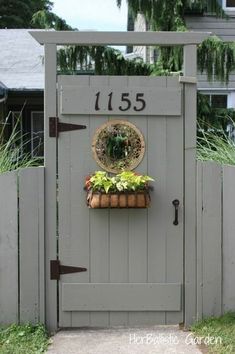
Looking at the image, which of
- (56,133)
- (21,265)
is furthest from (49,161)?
(21,265)

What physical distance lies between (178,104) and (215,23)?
8.06 metres

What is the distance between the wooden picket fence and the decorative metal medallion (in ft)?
1.75

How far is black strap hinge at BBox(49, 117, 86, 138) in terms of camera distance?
5.04 m

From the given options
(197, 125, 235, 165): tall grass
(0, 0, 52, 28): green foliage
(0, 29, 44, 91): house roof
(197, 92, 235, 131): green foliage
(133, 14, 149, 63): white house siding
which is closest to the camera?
(197, 125, 235, 165): tall grass

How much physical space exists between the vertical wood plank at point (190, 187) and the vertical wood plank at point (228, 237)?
0.87 ft

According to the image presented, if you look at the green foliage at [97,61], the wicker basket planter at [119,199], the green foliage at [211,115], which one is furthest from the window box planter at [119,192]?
the green foliage at [211,115]

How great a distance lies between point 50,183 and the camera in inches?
201

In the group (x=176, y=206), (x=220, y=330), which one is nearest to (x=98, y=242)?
(x=176, y=206)

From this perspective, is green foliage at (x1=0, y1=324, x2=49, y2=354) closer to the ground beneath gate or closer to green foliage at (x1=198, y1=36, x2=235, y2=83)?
the ground beneath gate

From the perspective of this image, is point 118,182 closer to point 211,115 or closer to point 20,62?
point 211,115

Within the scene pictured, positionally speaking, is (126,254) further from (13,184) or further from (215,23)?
(215,23)

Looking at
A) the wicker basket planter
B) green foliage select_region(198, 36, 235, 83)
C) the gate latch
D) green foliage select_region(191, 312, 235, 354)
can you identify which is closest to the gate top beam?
the wicker basket planter

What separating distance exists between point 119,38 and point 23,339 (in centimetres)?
261

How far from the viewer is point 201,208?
514 centimetres
